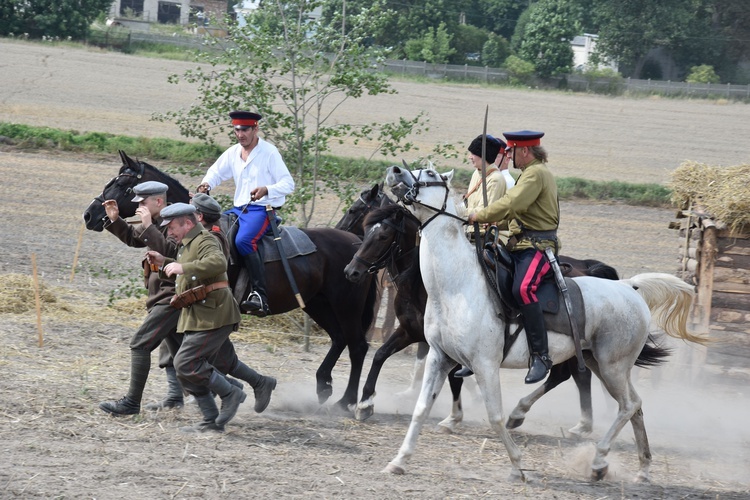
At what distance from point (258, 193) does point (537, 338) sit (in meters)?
3.09

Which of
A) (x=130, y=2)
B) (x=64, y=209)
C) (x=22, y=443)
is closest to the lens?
(x=22, y=443)

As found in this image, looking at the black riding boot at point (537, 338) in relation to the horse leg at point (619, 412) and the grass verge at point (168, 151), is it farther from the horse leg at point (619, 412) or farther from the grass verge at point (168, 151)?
the grass verge at point (168, 151)

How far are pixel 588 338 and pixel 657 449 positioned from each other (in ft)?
6.75

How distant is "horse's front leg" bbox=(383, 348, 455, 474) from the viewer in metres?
7.18

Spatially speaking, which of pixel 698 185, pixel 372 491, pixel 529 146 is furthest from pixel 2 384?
pixel 698 185

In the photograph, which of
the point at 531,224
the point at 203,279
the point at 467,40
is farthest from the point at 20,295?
the point at 467,40

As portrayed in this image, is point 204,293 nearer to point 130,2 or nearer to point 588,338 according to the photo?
point 588,338

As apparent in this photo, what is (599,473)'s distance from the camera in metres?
7.55

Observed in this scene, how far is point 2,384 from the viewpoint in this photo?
28.5ft

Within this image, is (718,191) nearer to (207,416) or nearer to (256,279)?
(256,279)

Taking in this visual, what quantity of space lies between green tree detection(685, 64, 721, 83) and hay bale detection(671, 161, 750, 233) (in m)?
58.0

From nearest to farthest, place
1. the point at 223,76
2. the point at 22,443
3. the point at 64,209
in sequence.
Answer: the point at 22,443 → the point at 223,76 → the point at 64,209

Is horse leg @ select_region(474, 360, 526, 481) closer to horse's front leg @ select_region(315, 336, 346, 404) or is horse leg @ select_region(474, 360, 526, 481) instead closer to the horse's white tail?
the horse's white tail

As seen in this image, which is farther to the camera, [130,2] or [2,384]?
[130,2]
